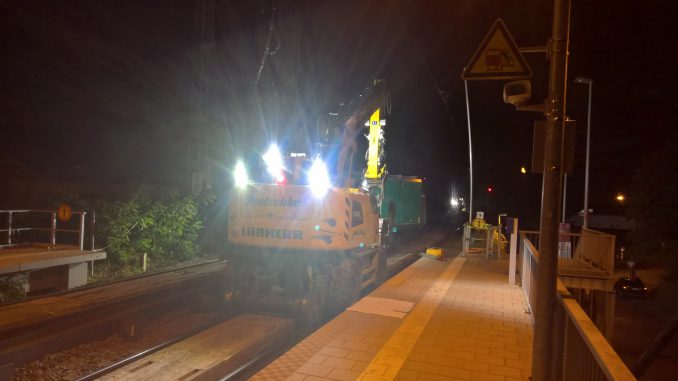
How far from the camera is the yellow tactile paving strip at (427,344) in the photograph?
17.8 ft

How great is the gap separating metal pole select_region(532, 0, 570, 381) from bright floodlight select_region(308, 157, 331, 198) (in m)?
4.84

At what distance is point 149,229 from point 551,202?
448 inches

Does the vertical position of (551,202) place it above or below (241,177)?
below

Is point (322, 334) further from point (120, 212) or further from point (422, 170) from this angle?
point (422, 170)

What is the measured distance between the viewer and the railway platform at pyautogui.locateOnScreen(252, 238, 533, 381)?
5445 mm

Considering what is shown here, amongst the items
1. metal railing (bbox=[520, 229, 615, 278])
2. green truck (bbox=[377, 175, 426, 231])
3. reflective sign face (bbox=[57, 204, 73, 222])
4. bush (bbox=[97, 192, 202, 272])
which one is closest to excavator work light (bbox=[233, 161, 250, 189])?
reflective sign face (bbox=[57, 204, 73, 222])

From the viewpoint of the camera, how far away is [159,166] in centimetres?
1870

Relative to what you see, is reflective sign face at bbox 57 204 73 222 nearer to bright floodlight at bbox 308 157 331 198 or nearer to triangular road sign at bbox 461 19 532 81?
bright floodlight at bbox 308 157 331 198

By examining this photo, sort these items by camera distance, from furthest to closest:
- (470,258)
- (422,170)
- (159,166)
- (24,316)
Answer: (422,170), (159,166), (470,258), (24,316)

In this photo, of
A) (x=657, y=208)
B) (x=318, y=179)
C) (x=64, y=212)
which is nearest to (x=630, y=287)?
(x=657, y=208)

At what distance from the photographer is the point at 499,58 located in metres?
5.30

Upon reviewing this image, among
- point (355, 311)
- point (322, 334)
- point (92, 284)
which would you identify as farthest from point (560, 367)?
point (92, 284)

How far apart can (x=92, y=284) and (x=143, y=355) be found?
15.3 feet

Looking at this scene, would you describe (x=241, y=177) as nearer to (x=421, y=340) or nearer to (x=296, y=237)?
(x=296, y=237)
